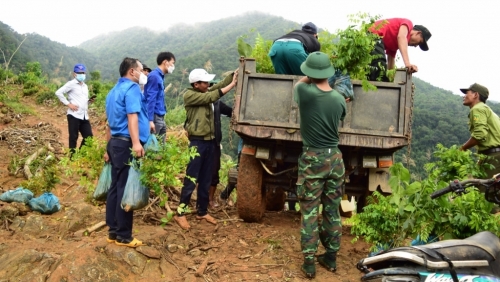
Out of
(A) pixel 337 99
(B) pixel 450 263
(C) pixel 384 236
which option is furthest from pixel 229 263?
(B) pixel 450 263

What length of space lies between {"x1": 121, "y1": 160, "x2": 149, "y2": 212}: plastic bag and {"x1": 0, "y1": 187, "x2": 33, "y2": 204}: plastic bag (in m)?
1.99

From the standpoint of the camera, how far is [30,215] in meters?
4.91

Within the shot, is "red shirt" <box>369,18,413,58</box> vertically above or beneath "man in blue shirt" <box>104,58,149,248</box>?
above

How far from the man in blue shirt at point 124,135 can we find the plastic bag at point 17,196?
1.70 m

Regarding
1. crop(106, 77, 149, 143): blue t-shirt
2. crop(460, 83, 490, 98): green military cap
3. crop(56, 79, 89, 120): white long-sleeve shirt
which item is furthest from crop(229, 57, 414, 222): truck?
crop(56, 79, 89, 120): white long-sleeve shirt

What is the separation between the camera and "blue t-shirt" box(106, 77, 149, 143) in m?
3.90

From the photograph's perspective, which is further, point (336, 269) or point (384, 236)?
point (336, 269)

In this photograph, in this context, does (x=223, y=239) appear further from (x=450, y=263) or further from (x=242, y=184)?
(x=450, y=263)

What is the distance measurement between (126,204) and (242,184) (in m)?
1.51

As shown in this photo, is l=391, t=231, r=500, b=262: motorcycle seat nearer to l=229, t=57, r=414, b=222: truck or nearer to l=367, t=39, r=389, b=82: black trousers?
l=229, t=57, r=414, b=222: truck

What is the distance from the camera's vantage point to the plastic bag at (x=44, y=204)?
5.13m

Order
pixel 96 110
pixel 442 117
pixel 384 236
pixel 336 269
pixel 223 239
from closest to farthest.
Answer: pixel 384 236 < pixel 336 269 < pixel 223 239 < pixel 96 110 < pixel 442 117

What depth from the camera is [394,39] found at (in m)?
5.36

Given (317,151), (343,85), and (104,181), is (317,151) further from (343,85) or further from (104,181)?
(104,181)
